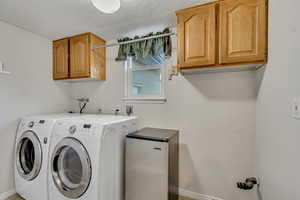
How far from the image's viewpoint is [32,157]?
1910 millimetres

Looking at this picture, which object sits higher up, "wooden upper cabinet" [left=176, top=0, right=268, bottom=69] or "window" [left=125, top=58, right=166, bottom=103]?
"wooden upper cabinet" [left=176, top=0, right=268, bottom=69]

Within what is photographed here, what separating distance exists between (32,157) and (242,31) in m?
2.96

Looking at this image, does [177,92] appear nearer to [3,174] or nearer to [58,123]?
[58,123]

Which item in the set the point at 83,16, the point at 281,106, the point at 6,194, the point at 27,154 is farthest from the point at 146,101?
the point at 6,194

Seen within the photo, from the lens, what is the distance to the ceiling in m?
1.55

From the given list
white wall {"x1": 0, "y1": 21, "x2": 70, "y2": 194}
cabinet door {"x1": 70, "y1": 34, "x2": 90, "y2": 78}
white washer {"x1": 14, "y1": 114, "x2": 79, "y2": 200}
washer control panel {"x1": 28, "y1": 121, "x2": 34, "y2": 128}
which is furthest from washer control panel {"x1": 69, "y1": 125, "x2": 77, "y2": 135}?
white wall {"x1": 0, "y1": 21, "x2": 70, "y2": 194}

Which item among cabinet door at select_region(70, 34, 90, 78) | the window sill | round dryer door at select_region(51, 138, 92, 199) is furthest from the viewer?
cabinet door at select_region(70, 34, 90, 78)

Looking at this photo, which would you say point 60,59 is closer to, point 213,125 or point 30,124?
point 30,124

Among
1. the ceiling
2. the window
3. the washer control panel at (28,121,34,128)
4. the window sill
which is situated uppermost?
the ceiling

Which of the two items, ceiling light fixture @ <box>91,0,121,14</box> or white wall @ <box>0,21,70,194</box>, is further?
white wall @ <box>0,21,70,194</box>

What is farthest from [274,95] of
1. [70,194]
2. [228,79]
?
[70,194]

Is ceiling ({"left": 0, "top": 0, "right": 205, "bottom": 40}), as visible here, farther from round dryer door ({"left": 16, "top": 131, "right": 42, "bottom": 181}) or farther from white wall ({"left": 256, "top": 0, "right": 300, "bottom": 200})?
round dryer door ({"left": 16, "top": 131, "right": 42, "bottom": 181})

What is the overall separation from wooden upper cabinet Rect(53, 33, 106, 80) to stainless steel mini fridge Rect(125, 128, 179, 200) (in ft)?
4.37

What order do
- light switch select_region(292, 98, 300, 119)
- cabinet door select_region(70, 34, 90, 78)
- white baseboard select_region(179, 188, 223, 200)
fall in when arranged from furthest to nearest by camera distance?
cabinet door select_region(70, 34, 90, 78)
white baseboard select_region(179, 188, 223, 200)
light switch select_region(292, 98, 300, 119)
